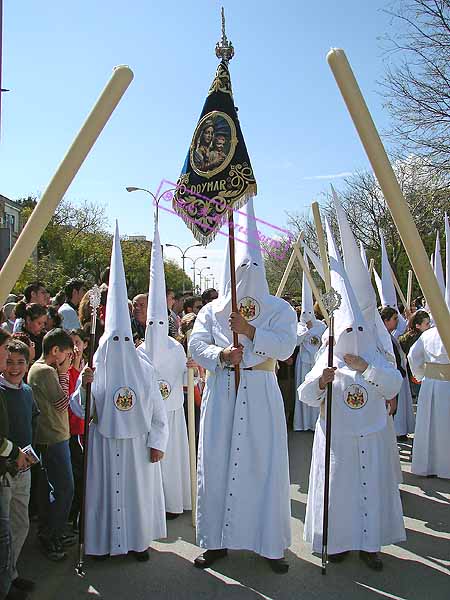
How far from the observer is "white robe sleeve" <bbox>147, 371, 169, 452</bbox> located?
4914 millimetres

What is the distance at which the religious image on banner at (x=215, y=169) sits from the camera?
4508 mm

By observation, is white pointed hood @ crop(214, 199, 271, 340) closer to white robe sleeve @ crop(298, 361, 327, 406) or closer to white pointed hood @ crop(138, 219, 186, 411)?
white robe sleeve @ crop(298, 361, 327, 406)

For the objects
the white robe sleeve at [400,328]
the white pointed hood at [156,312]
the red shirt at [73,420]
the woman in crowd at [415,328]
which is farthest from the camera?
the white robe sleeve at [400,328]


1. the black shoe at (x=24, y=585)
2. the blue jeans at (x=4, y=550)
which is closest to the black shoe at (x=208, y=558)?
the black shoe at (x=24, y=585)

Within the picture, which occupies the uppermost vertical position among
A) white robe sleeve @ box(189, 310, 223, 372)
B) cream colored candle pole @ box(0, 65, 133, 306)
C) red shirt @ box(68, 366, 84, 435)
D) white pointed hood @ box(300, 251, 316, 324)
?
white pointed hood @ box(300, 251, 316, 324)

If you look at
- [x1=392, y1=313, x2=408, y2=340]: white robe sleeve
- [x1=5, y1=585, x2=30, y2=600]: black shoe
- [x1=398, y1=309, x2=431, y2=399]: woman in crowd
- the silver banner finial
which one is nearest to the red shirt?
[x1=5, y1=585, x2=30, y2=600]: black shoe

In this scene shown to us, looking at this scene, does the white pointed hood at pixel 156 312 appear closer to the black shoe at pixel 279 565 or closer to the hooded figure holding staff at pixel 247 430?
the hooded figure holding staff at pixel 247 430

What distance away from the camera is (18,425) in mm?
4211

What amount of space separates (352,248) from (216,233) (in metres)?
1.10

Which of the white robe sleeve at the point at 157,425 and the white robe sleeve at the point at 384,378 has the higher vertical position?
the white robe sleeve at the point at 384,378

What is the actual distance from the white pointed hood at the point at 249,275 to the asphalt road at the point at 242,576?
1857 millimetres

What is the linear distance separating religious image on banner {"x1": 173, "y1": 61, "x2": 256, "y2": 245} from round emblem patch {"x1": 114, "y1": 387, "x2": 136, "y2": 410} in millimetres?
1284

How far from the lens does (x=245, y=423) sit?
186 inches

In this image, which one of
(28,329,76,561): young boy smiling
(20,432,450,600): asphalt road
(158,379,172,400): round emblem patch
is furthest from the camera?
(158,379,172,400): round emblem patch
